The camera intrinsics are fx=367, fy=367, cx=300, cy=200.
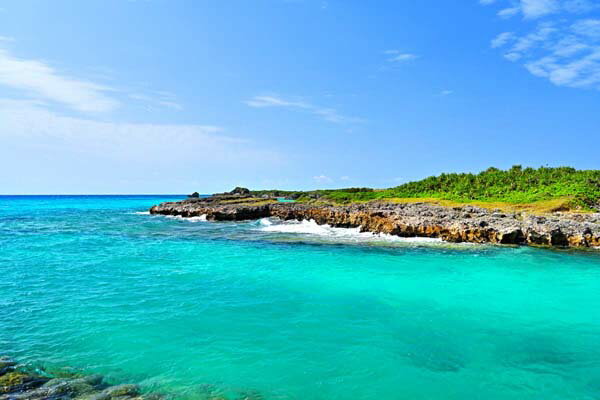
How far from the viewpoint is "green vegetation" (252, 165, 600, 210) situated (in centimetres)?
3659

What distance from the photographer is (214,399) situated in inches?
289

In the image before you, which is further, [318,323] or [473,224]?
[473,224]

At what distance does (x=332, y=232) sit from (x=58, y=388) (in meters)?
28.5

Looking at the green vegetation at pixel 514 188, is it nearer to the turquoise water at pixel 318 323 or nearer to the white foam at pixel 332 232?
the white foam at pixel 332 232

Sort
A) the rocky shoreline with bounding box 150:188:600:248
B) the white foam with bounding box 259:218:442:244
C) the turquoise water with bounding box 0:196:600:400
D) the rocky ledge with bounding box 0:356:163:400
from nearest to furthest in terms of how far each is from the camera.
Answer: the rocky ledge with bounding box 0:356:163:400, the turquoise water with bounding box 0:196:600:400, the rocky shoreline with bounding box 150:188:600:248, the white foam with bounding box 259:218:442:244

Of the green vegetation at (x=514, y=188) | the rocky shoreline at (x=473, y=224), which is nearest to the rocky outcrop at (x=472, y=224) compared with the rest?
the rocky shoreline at (x=473, y=224)

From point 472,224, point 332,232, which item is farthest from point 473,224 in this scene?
point 332,232

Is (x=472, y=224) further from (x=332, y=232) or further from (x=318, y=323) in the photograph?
(x=318, y=323)

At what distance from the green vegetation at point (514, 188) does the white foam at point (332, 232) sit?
48.2ft

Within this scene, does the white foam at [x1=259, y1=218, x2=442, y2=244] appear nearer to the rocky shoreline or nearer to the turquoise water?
the rocky shoreline

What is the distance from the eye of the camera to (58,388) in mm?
7562

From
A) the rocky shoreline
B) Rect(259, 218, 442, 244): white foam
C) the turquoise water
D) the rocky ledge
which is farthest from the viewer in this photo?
Rect(259, 218, 442, 244): white foam

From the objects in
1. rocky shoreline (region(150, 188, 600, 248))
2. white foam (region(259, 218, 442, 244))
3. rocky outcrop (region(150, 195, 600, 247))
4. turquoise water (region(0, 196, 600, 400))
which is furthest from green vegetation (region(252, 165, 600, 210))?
turquoise water (region(0, 196, 600, 400))

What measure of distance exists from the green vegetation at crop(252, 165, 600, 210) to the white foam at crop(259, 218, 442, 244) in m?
14.7
